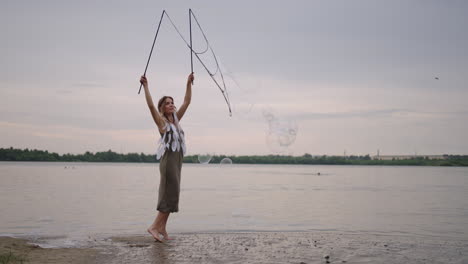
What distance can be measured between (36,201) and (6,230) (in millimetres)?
9031

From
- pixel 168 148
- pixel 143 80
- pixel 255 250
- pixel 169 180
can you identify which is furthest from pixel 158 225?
pixel 143 80

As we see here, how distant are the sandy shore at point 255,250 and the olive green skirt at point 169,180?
2.37 ft

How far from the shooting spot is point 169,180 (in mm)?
9242

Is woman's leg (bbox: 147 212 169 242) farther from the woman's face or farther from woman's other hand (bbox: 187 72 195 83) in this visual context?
woman's other hand (bbox: 187 72 195 83)

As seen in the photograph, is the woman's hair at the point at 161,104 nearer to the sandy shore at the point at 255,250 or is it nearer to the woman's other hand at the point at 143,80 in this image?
the woman's other hand at the point at 143,80

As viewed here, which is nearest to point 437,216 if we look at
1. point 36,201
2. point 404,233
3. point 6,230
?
point 404,233

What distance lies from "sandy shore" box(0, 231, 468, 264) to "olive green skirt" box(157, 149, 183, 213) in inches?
28.4

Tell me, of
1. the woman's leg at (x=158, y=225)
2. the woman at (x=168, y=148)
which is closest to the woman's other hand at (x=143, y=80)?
the woman at (x=168, y=148)

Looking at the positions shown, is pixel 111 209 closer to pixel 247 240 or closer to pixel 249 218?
pixel 249 218

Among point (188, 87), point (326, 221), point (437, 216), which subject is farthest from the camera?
point (437, 216)

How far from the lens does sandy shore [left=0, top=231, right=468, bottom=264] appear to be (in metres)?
7.91

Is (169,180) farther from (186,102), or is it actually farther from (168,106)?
(186,102)

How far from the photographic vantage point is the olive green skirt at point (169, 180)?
920 cm

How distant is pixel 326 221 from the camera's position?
14.8 metres
